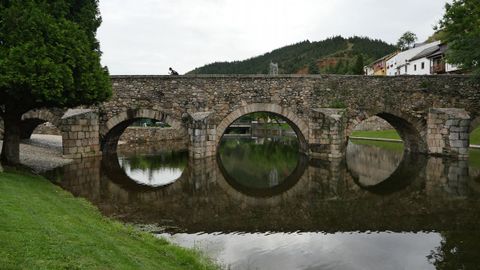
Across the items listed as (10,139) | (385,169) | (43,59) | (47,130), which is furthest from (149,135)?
(43,59)

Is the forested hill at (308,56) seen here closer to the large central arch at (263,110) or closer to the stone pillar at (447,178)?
the large central arch at (263,110)

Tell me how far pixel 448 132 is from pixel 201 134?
15.0 metres

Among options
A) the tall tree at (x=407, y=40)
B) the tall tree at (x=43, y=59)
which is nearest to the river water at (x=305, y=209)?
the tall tree at (x=43, y=59)

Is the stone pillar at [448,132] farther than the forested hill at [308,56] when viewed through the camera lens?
No

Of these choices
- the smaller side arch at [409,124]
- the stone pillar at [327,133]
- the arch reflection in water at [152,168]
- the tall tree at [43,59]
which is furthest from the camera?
the smaller side arch at [409,124]

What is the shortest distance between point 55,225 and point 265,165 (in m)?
18.3

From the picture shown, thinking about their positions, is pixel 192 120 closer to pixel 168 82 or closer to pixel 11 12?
pixel 168 82

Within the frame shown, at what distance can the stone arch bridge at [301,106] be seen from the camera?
23.0m

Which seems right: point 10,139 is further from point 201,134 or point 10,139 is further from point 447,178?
point 447,178

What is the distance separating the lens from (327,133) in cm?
2311

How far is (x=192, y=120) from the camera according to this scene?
22.6 meters

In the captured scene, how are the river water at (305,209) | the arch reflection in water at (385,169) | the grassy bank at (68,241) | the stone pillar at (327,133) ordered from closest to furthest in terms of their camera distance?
the grassy bank at (68,241)
the river water at (305,209)
the arch reflection in water at (385,169)
the stone pillar at (327,133)

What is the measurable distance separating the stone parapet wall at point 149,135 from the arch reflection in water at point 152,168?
40.9ft

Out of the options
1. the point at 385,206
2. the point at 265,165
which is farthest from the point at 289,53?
the point at 385,206
